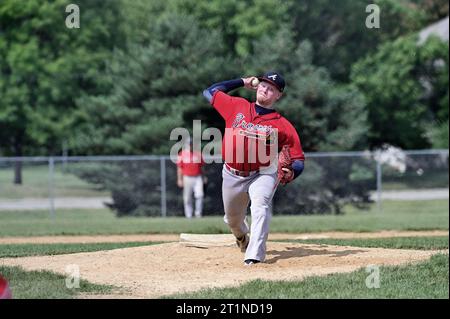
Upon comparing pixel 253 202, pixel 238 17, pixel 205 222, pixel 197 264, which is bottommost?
pixel 205 222

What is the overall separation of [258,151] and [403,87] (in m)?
23.9

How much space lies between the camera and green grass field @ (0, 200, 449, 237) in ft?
59.0

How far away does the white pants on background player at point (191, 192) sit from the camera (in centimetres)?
2111

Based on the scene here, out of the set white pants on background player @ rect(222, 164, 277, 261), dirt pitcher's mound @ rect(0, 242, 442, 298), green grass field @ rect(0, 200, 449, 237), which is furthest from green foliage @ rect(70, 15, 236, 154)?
white pants on background player @ rect(222, 164, 277, 261)

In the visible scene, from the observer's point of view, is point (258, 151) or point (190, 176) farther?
point (190, 176)

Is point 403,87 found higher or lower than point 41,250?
higher

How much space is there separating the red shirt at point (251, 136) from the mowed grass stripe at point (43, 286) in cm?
209

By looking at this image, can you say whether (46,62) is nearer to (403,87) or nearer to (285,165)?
(403,87)

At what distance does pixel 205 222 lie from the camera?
1956 cm

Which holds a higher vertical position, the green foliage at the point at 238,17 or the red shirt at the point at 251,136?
the green foliage at the point at 238,17

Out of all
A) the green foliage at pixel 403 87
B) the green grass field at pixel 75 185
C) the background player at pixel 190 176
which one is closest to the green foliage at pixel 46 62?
the green grass field at pixel 75 185

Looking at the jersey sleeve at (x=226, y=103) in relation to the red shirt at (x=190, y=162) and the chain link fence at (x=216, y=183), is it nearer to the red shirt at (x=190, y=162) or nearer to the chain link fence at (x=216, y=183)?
the red shirt at (x=190, y=162)

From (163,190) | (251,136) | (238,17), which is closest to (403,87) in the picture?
(238,17)

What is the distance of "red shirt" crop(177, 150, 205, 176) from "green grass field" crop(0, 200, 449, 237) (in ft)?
3.74
